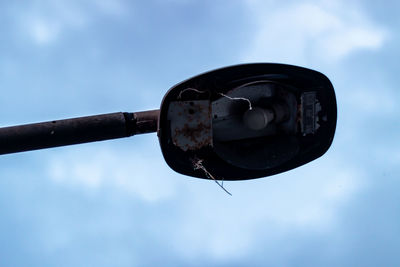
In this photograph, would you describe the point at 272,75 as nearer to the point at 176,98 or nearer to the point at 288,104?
the point at 288,104

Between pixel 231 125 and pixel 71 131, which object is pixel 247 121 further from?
pixel 71 131

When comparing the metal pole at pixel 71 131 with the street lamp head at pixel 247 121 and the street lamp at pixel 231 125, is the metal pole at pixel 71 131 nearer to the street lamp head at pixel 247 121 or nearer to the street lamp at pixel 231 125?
the street lamp at pixel 231 125

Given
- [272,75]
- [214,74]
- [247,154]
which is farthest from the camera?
[247,154]

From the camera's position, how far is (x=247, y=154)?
14.9ft

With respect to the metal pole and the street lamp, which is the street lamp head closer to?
the street lamp

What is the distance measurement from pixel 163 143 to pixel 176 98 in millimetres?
490

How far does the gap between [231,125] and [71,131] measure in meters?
1.84

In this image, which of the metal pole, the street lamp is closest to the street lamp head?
the street lamp

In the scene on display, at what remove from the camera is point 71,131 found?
4359 millimetres

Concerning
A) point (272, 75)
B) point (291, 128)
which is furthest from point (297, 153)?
point (272, 75)

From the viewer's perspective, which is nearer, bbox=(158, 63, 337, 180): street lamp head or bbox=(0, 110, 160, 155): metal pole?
bbox=(158, 63, 337, 180): street lamp head

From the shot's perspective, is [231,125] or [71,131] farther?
[231,125]

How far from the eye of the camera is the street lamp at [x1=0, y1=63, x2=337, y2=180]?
4.10 metres

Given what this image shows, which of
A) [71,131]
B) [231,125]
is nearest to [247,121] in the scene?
[231,125]
